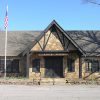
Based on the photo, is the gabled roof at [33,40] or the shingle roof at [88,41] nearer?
the shingle roof at [88,41]

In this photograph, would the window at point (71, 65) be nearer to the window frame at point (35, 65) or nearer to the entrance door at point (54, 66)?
the entrance door at point (54, 66)

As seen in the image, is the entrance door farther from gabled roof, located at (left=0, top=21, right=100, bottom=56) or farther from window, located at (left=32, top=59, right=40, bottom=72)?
gabled roof, located at (left=0, top=21, right=100, bottom=56)

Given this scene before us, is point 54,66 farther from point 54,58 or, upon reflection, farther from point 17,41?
point 17,41

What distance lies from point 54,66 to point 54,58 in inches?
34.9

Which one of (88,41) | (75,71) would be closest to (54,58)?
(75,71)

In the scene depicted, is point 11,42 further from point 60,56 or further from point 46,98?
point 46,98

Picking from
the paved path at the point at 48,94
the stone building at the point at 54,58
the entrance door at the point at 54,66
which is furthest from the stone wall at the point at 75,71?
the paved path at the point at 48,94

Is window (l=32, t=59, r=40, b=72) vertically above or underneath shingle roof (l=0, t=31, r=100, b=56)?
underneath

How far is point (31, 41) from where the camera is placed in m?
44.9

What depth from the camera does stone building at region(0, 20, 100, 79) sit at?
129ft

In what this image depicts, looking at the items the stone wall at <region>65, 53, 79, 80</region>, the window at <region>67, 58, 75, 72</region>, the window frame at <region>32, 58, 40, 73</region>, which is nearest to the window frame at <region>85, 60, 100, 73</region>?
the stone wall at <region>65, 53, 79, 80</region>

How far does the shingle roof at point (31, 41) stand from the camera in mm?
42469

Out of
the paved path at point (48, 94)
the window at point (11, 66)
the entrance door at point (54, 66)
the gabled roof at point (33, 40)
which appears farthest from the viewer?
the gabled roof at point (33, 40)

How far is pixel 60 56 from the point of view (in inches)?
1601
